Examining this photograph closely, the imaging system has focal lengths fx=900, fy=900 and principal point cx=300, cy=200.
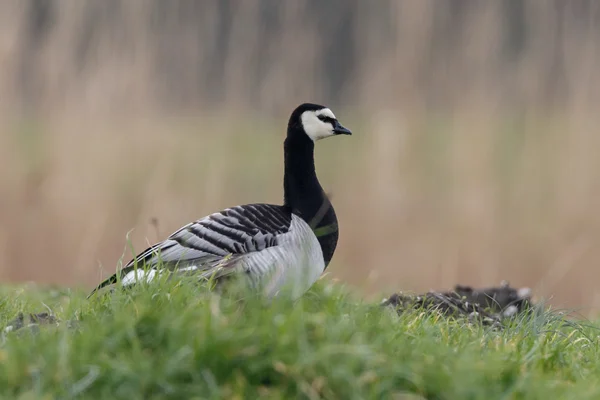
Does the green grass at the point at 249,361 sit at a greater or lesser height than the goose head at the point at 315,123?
lesser

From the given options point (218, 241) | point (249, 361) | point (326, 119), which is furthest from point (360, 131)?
point (249, 361)

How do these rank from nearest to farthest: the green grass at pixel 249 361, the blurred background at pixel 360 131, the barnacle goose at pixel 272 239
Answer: the green grass at pixel 249 361
the barnacle goose at pixel 272 239
the blurred background at pixel 360 131

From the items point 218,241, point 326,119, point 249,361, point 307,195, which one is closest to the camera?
point 249,361

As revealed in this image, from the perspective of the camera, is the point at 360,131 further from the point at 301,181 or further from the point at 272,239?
the point at 272,239

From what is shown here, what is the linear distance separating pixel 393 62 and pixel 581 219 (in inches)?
90.7

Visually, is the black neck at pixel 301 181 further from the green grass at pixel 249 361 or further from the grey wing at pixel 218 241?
the green grass at pixel 249 361

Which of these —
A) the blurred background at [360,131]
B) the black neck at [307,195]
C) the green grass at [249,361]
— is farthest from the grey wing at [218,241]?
the blurred background at [360,131]

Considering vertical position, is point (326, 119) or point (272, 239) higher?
point (326, 119)

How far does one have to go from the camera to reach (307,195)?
612 centimetres

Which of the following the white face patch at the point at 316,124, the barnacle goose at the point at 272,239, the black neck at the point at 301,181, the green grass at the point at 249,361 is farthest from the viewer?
the white face patch at the point at 316,124

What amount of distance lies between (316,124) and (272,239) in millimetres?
1084

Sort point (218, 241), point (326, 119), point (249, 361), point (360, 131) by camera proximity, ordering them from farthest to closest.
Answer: point (360, 131)
point (326, 119)
point (218, 241)
point (249, 361)

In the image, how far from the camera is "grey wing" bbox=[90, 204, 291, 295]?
205 inches

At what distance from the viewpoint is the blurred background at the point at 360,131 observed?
27.1 ft
